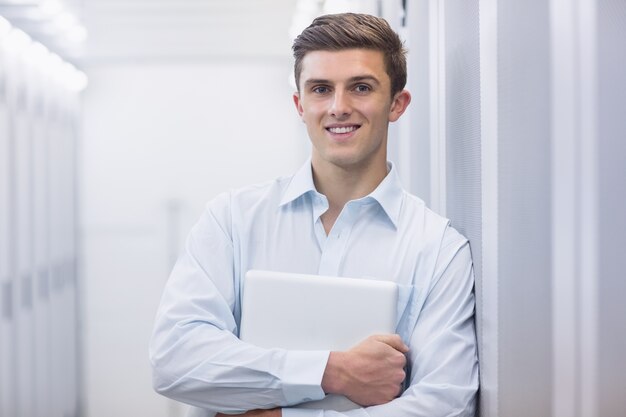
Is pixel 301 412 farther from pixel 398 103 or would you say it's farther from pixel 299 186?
pixel 398 103

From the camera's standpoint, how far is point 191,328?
1.45 meters

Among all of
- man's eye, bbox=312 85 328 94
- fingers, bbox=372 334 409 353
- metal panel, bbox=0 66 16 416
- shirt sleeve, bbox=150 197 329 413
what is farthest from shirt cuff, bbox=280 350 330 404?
metal panel, bbox=0 66 16 416

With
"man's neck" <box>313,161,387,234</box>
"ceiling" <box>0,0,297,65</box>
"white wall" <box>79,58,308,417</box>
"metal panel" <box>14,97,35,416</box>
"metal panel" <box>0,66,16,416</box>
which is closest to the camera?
"man's neck" <box>313,161,387,234</box>

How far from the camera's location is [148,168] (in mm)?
5207

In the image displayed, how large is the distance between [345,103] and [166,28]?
3.27m

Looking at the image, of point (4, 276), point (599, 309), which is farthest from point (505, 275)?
point (4, 276)

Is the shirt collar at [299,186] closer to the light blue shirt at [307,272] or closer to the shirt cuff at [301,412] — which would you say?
the light blue shirt at [307,272]

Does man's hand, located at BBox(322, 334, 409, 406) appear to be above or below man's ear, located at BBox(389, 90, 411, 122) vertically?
below

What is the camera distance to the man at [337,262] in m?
1.38

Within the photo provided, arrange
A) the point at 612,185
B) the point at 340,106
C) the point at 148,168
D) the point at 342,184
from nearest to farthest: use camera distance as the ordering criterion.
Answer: the point at 612,185 → the point at 340,106 → the point at 342,184 → the point at 148,168

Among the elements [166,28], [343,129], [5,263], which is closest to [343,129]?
[343,129]

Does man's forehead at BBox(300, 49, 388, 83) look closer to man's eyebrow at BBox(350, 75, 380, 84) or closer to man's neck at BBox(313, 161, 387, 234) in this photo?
man's eyebrow at BBox(350, 75, 380, 84)

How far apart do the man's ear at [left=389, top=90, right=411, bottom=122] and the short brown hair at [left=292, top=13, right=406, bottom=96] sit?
0.6 inches

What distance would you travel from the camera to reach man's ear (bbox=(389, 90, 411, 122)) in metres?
1.64
